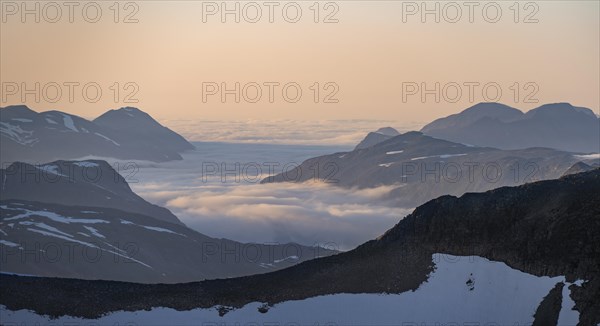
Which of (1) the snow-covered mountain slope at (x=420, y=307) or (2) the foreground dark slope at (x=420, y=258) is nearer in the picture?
(1) the snow-covered mountain slope at (x=420, y=307)

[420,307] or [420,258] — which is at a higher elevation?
[420,258]

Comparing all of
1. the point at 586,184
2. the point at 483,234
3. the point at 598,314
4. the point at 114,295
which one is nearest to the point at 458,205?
the point at 483,234

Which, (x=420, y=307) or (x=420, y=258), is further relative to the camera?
(x=420, y=258)

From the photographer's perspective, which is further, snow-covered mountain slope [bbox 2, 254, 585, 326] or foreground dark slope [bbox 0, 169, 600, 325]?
foreground dark slope [bbox 0, 169, 600, 325]
